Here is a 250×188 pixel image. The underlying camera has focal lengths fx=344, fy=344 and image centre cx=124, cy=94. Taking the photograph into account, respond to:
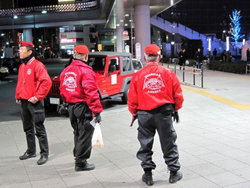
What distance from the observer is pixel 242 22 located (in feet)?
357

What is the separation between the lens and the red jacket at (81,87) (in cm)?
516

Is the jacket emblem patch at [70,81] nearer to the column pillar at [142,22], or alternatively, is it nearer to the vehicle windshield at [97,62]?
the vehicle windshield at [97,62]

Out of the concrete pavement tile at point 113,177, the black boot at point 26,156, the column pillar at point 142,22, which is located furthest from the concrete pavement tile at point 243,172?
the column pillar at point 142,22

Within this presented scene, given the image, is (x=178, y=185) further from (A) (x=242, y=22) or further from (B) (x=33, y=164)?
(A) (x=242, y=22)

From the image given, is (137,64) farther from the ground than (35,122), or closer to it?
farther from the ground

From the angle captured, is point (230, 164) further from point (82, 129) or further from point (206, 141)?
point (82, 129)

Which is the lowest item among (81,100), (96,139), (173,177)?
(173,177)

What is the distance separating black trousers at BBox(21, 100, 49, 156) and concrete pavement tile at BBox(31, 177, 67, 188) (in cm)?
100

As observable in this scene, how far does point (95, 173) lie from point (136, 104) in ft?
4.48

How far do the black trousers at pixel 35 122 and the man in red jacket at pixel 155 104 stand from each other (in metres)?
1.92

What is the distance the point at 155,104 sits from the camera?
14.8ft

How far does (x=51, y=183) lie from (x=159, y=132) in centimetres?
172

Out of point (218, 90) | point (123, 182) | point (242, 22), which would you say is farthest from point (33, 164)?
point (242, 22)

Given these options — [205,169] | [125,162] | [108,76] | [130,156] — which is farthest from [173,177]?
[108,76]
